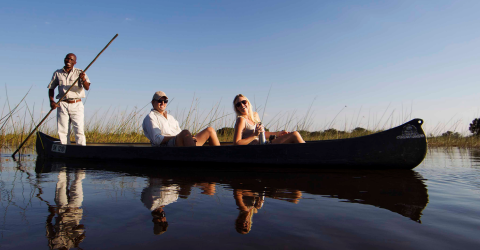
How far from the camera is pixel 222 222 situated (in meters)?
1.53

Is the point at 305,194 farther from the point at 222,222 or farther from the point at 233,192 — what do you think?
the point at 222,222

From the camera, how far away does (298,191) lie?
2416mm

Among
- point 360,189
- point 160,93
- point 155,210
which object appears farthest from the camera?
point 160,93

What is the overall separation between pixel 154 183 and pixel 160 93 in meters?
2.17

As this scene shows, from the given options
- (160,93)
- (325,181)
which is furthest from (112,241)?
(160,93)

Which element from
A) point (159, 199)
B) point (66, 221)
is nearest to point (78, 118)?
point (159, 199)

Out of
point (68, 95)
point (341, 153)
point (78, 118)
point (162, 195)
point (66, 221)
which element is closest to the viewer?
point (66, 221)

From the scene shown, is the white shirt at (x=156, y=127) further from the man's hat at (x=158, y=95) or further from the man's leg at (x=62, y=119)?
the man's leg at (x=62, y=119)

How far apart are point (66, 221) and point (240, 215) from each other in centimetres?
93

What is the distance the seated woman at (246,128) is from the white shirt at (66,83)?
362 cm

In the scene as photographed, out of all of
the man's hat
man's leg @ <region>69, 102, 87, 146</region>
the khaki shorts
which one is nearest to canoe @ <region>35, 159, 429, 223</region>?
the khaki shorts

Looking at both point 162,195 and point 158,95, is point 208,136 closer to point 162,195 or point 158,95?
point 158,95

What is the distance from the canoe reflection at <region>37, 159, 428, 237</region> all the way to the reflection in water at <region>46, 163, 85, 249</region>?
36 centimetres

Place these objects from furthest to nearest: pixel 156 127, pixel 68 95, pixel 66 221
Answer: pixel 68 95 → pixel 156 127 → pixel 66 221
